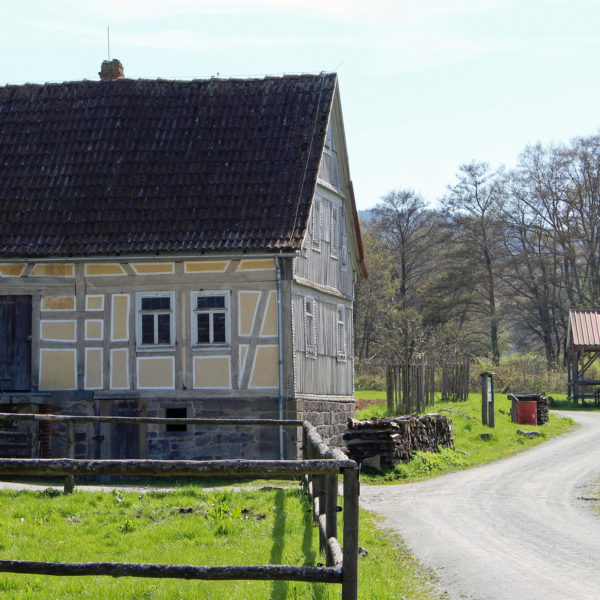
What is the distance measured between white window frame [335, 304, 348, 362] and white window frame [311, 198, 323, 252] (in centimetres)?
238

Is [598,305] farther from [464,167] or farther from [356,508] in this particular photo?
[356,508]

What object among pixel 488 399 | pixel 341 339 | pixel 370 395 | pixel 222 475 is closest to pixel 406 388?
pixel 488 399

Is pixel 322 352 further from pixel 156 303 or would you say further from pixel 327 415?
pixel 156 303

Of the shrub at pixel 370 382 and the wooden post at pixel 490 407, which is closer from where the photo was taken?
the wooden post at pixel 490 407

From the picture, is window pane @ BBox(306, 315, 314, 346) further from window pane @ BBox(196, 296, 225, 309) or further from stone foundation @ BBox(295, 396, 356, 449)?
window pane @ BBox(196, 296, 225, 309)

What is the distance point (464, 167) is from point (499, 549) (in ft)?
164

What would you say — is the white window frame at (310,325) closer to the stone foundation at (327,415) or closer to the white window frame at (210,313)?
the stone foundation at (327,415)

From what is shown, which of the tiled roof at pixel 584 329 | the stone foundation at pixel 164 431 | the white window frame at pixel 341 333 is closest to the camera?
the stone foundation at pixel 164 431

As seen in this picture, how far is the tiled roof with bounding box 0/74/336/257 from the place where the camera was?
22.5 metres

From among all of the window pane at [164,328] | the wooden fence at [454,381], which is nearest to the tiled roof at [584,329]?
the wooden fence at [454,381]

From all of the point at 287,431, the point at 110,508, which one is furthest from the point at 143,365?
the point at 110,508

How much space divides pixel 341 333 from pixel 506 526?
14.8m

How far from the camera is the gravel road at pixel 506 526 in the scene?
9.17 metres

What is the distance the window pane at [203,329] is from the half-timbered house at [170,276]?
0.02m
